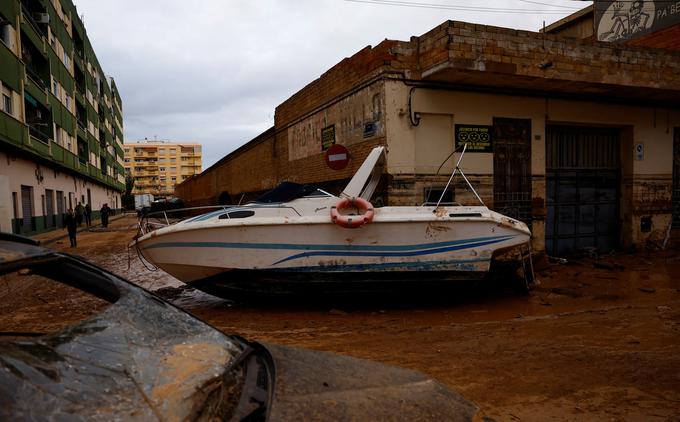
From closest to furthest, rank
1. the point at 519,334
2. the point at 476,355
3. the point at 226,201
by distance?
the point at 476,355, the point at 519,334, the point at 226,201

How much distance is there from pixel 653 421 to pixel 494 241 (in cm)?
349

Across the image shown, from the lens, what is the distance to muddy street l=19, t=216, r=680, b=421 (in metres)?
3.21

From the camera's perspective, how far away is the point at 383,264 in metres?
5.93

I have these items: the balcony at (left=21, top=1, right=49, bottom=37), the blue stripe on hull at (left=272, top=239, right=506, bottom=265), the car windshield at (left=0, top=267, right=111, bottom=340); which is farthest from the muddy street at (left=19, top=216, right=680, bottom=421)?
the balcony at (left=21, top=1, right=49, bottom=37)

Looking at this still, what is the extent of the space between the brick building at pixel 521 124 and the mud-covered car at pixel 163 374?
6292 millimetres

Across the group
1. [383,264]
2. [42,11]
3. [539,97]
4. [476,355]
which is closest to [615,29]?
[539,97]

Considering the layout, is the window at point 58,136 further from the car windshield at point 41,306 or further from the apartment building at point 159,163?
the apartment building at point 159,163

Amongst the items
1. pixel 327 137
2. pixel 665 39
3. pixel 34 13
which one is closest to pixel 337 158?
pixel 327 137

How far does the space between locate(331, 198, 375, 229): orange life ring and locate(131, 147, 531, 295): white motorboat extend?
0.01m

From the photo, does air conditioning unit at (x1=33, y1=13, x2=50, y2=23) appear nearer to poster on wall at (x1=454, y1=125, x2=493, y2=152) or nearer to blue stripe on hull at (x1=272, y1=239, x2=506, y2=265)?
poster on wall at (x1=454, y1=125, x2=493, y2=152)

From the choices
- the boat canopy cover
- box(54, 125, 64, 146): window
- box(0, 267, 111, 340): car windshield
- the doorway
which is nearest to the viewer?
box(0, 267, 111, 340): car windshield

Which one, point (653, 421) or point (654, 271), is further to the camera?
point (654, 271)

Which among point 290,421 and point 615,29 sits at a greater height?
point 615,29

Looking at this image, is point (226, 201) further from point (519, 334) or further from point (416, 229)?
point (519, 334)
